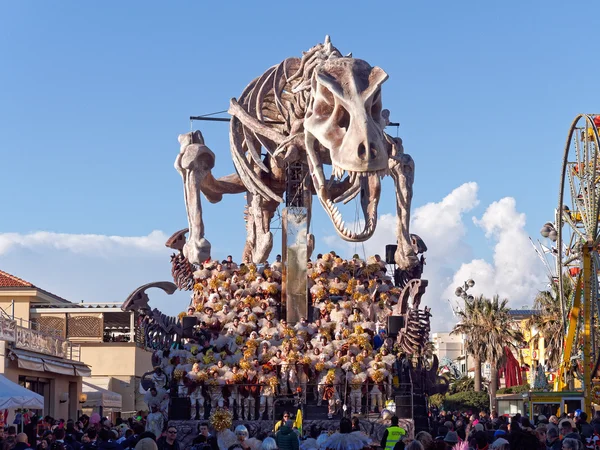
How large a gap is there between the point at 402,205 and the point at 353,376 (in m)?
5.12

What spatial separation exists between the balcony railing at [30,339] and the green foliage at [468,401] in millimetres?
35156

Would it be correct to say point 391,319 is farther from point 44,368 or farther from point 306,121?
point 44,368

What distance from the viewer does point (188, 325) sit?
26.5 m

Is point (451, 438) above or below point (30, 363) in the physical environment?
below

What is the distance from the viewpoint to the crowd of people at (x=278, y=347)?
2445 centimetres

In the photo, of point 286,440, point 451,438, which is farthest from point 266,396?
point 286,440

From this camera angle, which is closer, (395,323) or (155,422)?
(155,422)

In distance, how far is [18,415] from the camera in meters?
25.2

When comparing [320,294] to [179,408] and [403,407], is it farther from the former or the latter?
[179,408]

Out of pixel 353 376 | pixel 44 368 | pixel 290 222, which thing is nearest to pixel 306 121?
pixel 290 222

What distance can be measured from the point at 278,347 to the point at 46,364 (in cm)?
1078

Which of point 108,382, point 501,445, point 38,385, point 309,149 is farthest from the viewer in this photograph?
point 108,382

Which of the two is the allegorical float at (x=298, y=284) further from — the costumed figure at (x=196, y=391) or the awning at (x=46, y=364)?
the awning at (x=46, y=364)

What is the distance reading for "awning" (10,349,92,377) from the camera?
1211 inches
